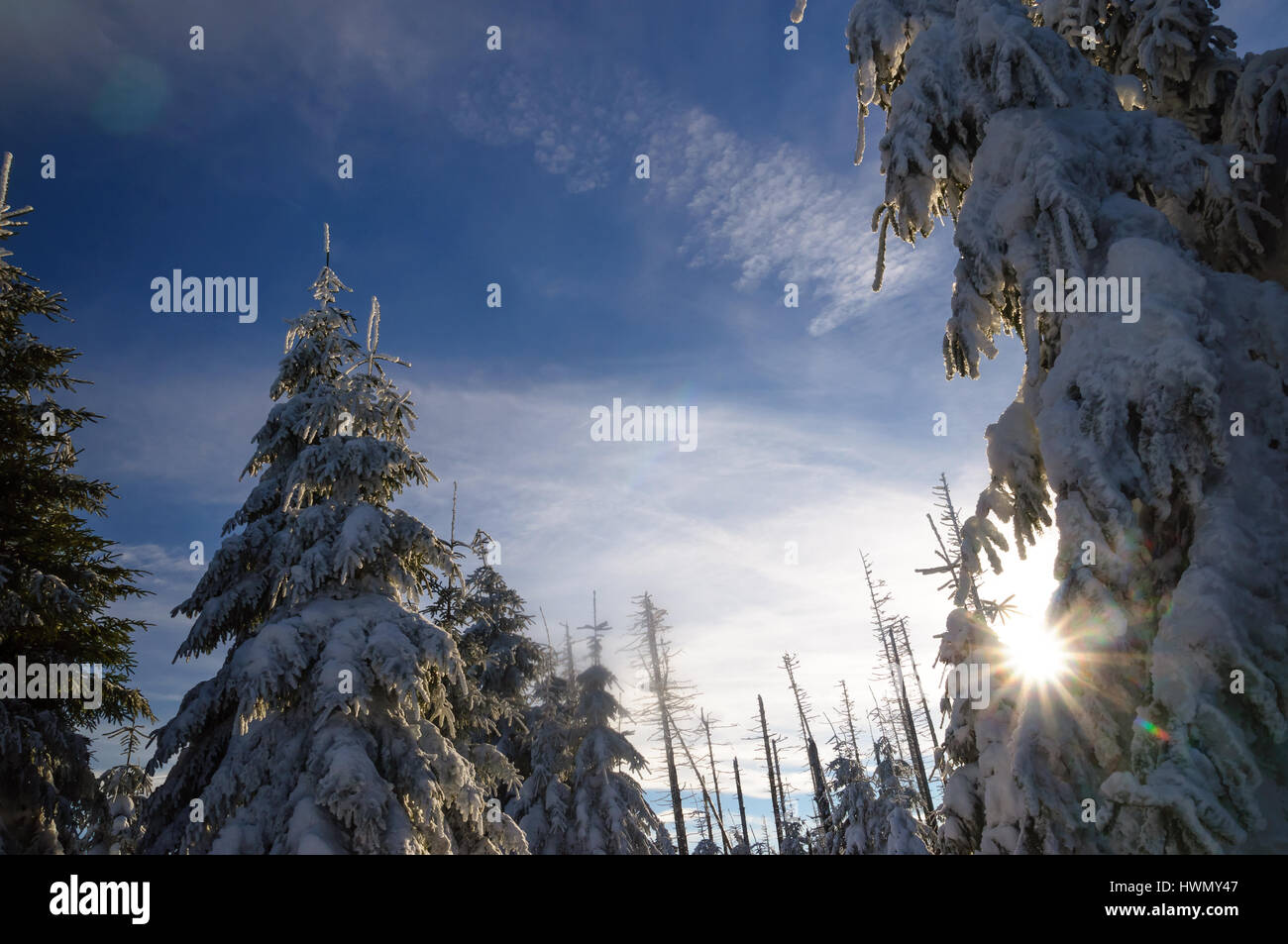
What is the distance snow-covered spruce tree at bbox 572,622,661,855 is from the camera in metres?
19.0


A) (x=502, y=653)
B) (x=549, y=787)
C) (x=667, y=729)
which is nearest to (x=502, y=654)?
(x=502, y=653)

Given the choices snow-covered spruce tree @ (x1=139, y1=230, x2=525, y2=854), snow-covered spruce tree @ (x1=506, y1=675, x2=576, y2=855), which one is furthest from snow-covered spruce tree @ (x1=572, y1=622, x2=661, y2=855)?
snow-covered spruce tree @ (x1=139, y1=230, x2=525, y2=854)

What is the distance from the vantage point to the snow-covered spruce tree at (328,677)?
843 centimetres

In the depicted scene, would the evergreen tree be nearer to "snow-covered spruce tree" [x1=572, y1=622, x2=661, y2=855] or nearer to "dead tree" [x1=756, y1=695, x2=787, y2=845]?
"snow-covered spruce tree" [x1=572, y1=622, x2=661, y2=855]

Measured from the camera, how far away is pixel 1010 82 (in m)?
6.14

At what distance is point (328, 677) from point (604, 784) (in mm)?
13266

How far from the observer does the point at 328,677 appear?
8789 millimetres

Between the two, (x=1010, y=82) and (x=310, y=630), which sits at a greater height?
(x=1010, y=82)

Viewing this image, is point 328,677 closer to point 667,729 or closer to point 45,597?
point 45,597

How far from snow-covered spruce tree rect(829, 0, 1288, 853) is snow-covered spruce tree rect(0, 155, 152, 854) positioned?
42.1 feet

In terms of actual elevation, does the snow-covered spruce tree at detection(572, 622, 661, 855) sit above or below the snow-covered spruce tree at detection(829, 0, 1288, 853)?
below
